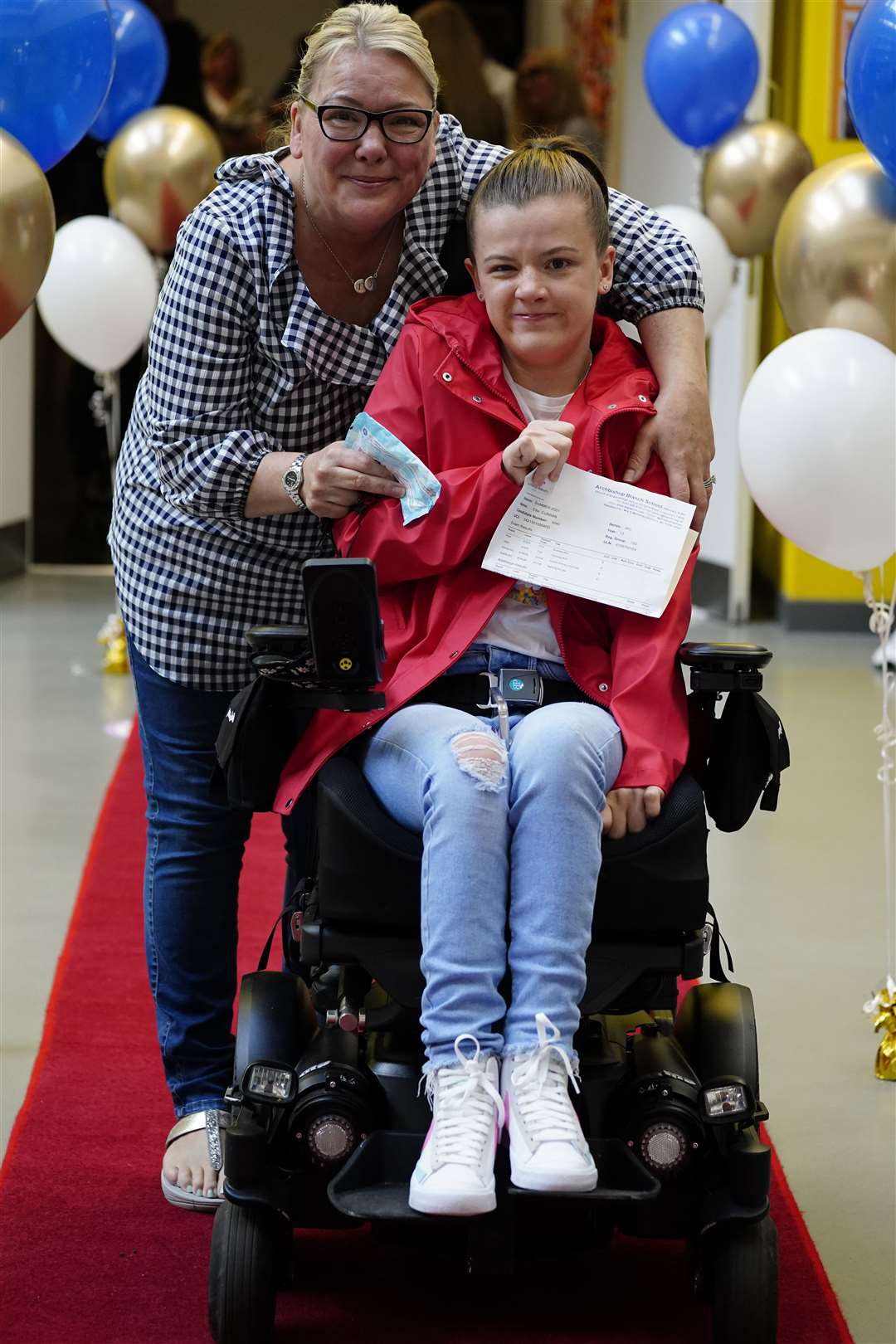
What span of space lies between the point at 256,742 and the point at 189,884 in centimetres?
36

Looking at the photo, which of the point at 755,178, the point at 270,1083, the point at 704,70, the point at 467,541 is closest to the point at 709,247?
the point at 755,178

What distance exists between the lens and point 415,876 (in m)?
1.70

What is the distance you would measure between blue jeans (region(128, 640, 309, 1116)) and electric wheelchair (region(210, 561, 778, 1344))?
0.33 m

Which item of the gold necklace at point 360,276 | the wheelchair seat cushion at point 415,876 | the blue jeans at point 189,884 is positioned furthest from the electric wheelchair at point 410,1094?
the gold necklace at point 360,276

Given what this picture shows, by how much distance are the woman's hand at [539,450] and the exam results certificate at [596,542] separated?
0.05 meters

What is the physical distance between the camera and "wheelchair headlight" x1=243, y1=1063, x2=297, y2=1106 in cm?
172

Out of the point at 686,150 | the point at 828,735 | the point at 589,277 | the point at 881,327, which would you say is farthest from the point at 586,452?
the point at 686,150

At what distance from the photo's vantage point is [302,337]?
192cm

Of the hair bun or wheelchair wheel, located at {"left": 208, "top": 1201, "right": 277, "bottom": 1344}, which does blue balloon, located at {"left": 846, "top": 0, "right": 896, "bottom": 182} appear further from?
wheelchair wheel, located at {"left": 208, "top": 1201, "right": 277, "bottom": 1344}

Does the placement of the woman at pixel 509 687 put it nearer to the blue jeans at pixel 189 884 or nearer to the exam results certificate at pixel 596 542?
the exam results certificate at pixel 596 542

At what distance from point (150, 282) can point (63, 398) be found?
2.90 meters

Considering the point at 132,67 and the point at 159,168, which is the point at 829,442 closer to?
the point at 159,168

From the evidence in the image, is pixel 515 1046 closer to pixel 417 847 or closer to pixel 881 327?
pixel 417 847

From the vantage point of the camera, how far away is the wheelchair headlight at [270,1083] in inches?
67.7
